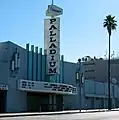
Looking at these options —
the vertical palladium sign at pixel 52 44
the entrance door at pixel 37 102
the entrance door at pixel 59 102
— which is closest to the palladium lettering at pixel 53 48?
the vertical palladium sign at pixel 52 44

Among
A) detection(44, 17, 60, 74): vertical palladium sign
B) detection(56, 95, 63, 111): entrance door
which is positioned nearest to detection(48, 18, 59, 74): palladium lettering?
detection(44, 17, 60, 74): vertical palladium sign

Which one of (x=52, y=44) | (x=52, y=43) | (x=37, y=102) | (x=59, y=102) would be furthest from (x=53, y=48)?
(x=59, y=102)

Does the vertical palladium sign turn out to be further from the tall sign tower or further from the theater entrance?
the theater entrance

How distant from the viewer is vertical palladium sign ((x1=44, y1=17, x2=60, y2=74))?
194ft

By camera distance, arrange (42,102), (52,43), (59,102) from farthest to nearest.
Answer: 1. (59,102)
2. (42,102)
3. (52,43)

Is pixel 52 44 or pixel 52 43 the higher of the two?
pixel 52 43

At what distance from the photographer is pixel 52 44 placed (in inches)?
2322

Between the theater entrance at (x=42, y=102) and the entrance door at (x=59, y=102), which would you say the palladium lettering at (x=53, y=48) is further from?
the entrance door at (x=59, y=102)

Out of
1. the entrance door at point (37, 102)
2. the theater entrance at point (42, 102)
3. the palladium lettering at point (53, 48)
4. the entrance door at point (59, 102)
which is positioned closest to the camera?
the entrance door at point (37, 102)

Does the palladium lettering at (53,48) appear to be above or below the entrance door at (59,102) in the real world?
above

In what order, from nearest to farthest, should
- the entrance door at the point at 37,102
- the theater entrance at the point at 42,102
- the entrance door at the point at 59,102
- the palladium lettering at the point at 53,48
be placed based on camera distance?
the entrance door at the point at 37,102 → the theater entrance at the point at 42,102 → the palladium lettering at the point at 53,48 → the entrance door at the point at 59,102

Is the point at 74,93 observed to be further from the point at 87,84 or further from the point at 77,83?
the point at 87,84

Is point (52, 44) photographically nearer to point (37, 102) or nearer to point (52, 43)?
point (52, 43)

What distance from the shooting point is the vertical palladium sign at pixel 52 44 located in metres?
59.1
